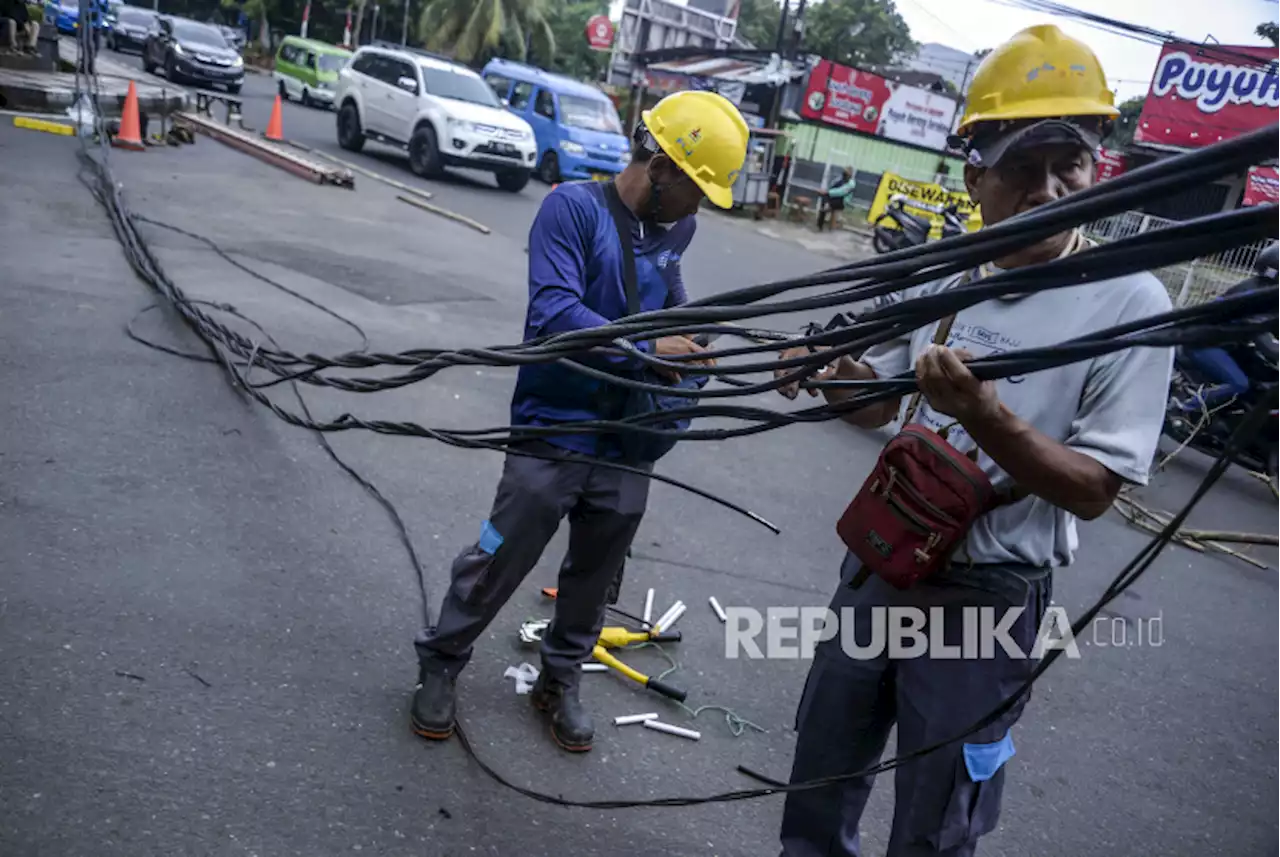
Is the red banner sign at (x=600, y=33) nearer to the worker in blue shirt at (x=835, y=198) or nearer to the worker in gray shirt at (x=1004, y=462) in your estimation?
the worker in blue shirt at (x=835, y=198)

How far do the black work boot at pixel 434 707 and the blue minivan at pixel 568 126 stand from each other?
16.4 m

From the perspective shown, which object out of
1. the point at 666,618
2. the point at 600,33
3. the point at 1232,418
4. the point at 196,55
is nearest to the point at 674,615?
the point at 666,618

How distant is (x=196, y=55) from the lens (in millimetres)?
23875

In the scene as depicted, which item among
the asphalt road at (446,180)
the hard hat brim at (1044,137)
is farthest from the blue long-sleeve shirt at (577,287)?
the asphalt road at (446,180)

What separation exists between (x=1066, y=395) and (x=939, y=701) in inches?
27.2

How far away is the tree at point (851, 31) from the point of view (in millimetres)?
43906

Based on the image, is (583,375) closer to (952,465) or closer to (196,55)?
(952,465)

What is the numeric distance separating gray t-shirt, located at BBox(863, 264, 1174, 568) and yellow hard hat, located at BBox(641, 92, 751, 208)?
0.90m

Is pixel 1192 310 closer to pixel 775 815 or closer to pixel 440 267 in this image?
pixel 775 815

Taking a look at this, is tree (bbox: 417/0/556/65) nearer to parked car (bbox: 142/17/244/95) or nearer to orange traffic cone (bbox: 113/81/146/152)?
parked car (bbox: 142/17/244/95)

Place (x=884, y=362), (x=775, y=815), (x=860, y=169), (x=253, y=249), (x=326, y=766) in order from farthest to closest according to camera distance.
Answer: (x=860, y=169), (x=253, y=249), (x=775, y=815), (x=326, y=766), (x=884, y=362)

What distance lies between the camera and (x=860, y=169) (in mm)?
25406

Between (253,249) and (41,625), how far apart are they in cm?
652

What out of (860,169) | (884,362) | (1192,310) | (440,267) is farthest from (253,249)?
(860,169)
